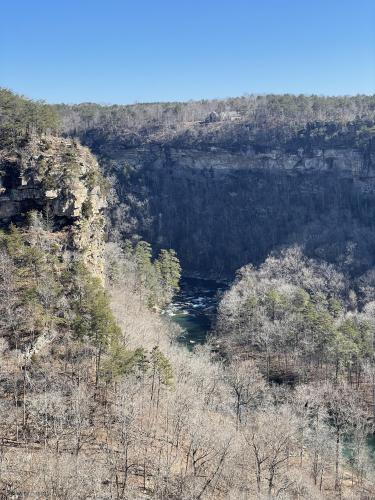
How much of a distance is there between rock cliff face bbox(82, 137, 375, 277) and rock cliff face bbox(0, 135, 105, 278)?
222 ft

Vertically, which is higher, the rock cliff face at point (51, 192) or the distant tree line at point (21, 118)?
A: the distant tree line at point (21, 118)

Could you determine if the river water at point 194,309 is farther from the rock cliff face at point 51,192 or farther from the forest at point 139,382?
the rock cliff face at point 51,192

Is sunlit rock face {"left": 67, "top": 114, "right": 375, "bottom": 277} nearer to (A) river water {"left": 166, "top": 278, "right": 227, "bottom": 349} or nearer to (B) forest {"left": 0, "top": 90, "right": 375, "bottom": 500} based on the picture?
(A) river water {"left": 166, "top": 278, "right": 227, "bottom": 349}

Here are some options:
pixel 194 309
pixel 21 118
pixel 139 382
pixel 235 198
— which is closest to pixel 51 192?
pixel 21 118

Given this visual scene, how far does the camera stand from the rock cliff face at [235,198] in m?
120

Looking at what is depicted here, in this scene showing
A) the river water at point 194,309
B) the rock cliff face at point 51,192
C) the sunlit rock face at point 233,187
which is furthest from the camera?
the sunlit rock face at point 233,187

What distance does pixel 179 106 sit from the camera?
529 feet

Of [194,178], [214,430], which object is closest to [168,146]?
[194,178]

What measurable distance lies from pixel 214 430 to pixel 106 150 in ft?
409

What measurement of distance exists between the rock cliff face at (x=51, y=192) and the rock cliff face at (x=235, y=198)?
2666 inches

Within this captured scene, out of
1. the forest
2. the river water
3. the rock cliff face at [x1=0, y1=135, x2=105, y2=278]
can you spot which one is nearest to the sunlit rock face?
the river water

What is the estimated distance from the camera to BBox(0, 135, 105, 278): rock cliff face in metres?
48.3

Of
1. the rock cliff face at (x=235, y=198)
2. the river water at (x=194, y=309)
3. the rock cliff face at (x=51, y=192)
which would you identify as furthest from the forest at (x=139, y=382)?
the rock cliff face at (x=235, y=198)

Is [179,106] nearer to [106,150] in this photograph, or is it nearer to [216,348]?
[106,150]
